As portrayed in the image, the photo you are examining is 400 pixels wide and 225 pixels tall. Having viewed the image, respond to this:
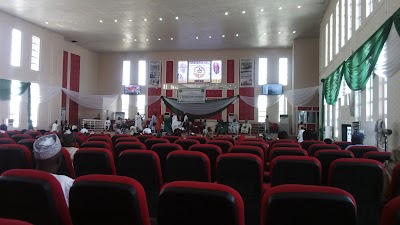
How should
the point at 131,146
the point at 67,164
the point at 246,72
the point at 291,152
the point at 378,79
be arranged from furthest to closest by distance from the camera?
the point at 246,72 < the point at 378,79 < the point at 131,146 < the point at 291,152 < the point at 67,164

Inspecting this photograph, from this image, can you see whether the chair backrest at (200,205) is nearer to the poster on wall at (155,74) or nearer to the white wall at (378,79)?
the white wall at (378,79)

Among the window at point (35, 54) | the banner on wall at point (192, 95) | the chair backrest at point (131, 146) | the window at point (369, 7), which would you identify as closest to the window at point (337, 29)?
the window at point (369, 7)

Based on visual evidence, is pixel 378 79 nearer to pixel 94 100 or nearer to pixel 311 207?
pixel 311 207

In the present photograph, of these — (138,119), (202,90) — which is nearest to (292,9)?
(202,90)

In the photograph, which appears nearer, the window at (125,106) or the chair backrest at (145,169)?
the chair backrest at (145,169)

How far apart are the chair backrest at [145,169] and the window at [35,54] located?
52.6 ft

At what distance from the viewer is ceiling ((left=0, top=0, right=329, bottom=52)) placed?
14008 mm

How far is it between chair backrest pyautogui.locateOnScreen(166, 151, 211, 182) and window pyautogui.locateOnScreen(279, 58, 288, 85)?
752 inches

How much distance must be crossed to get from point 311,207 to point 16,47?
59.2 feet

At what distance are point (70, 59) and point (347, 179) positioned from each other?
20.9 m

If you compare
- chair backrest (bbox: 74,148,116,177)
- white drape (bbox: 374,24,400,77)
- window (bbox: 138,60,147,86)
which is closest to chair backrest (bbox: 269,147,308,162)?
chair backrest (bbox: 74,148,116,177)

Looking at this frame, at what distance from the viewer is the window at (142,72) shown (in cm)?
2381

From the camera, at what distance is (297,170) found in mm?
2973

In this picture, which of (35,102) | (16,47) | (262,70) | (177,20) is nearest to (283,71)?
(262,70)
